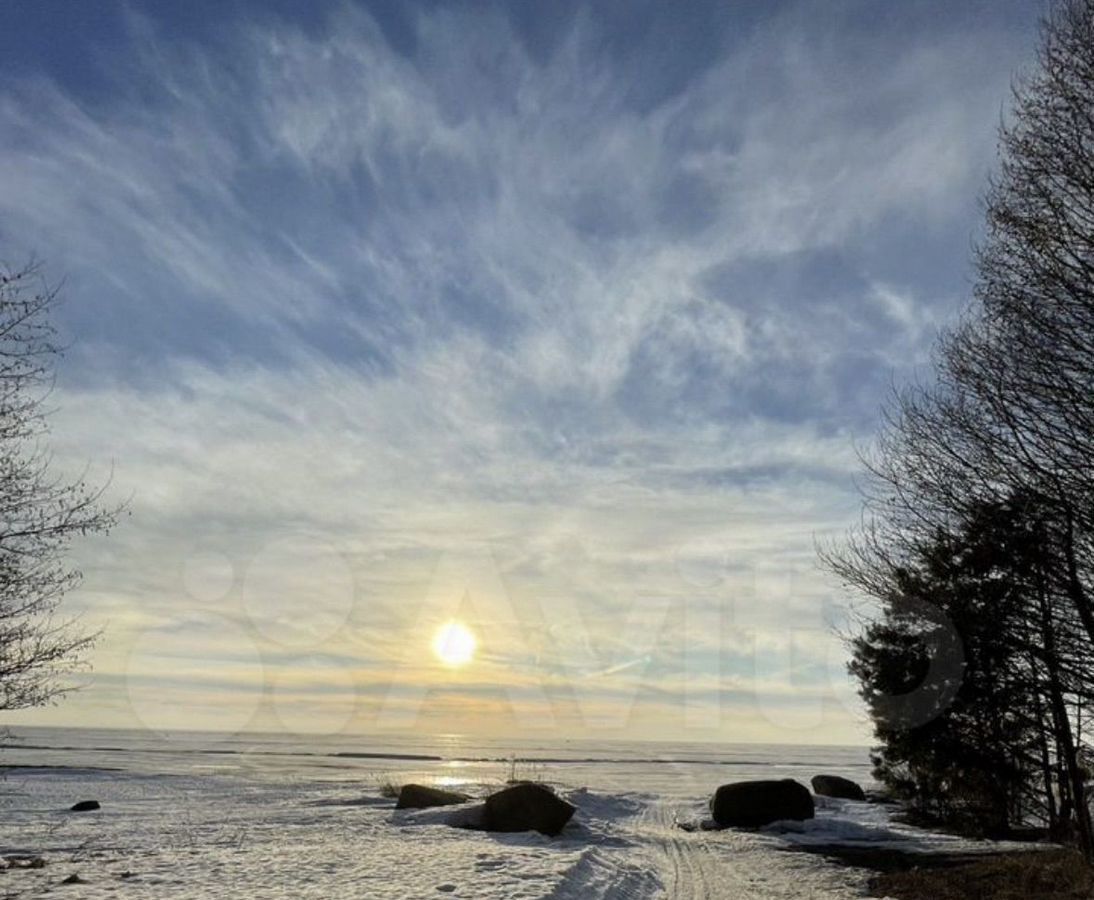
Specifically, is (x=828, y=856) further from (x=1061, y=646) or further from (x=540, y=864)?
(x=1061, y=646)

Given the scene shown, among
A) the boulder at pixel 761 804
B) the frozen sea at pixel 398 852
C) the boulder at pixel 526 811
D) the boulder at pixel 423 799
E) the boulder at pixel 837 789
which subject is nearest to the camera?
the frozen sea at pixel 398 852

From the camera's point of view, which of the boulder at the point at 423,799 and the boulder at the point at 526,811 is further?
the boulder at the point at 423,799

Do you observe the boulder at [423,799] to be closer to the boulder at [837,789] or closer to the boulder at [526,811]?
the boulder at [526,811]

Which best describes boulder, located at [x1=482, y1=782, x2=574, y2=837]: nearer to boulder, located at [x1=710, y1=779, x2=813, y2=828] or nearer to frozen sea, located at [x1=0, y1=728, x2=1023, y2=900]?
frozen sea, located at [x1=0, y1=728, x2=1023, y2=900]

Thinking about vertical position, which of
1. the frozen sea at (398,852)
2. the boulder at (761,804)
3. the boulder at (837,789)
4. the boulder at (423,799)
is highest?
the boulder at (837,789)

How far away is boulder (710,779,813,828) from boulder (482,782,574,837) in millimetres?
8602

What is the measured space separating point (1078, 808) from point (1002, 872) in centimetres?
234

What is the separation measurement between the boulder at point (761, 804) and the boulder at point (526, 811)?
339 inches

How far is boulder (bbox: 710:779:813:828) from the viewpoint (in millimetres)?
28797

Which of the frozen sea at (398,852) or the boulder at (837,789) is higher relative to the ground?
the boulder at (837,789)

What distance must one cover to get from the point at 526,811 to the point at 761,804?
35.1ft

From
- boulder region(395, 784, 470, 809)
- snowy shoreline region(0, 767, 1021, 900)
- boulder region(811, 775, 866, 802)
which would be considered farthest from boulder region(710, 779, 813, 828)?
boulder region(811, 775, 866, 802)

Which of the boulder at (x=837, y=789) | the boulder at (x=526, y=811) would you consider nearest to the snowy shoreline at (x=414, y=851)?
the boulder at (x=526, y=811)

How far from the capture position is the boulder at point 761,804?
28797 mm
